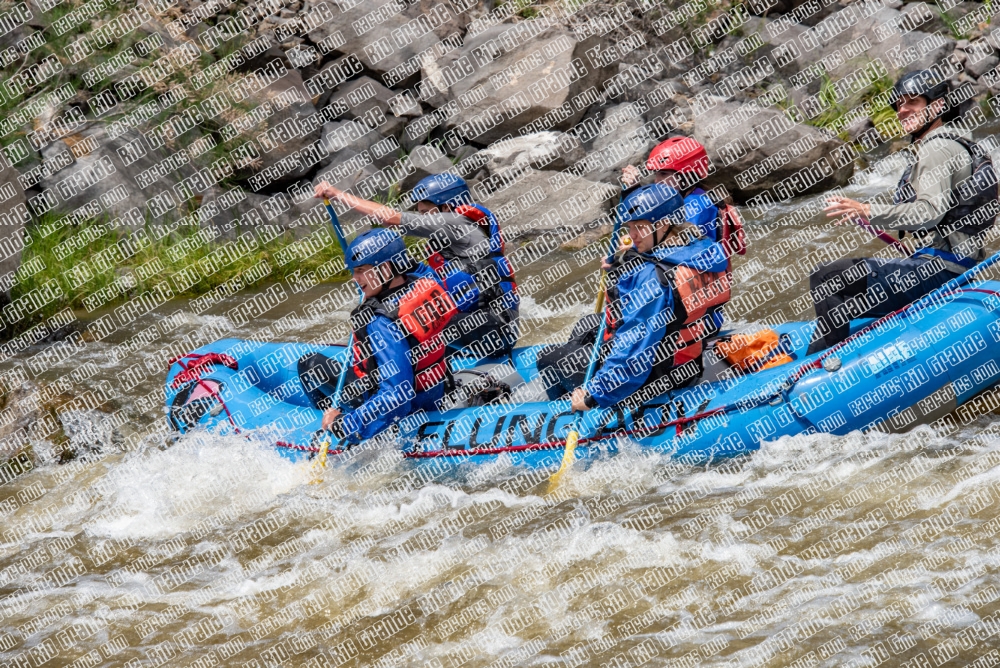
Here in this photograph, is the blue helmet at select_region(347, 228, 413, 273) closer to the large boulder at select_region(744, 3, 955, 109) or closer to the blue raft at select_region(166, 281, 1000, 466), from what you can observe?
the blue raft at select_region(166, 281, 1000, 466)

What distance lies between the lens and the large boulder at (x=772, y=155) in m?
9.77

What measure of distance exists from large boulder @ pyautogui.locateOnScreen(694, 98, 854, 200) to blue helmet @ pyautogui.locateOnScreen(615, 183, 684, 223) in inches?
209

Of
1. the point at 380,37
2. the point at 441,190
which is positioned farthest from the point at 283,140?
the point at 441,190

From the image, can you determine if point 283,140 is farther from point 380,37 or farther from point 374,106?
point 380,37

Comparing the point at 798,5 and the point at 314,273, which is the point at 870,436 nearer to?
the point at 314,273

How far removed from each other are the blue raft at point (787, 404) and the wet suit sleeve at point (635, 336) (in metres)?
0.31

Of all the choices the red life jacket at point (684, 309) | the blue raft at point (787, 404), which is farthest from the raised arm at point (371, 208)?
the red life jacket at point (684, 309)

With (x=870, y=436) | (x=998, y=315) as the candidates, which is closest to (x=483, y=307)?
(x=870, y=436)

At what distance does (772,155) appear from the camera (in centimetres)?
979

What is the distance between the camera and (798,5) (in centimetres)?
1298

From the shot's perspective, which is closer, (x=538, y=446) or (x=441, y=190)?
(x=538, y=446)

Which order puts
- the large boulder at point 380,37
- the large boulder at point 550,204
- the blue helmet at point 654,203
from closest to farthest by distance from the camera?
the blue helmet at point 654,203 → the large boulder at point 550,204 → the large boulder at point 380,37

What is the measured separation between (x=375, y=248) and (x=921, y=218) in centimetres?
261

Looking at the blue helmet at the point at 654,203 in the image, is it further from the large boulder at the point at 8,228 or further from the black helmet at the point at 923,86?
the large boulder at the point at 8,228
